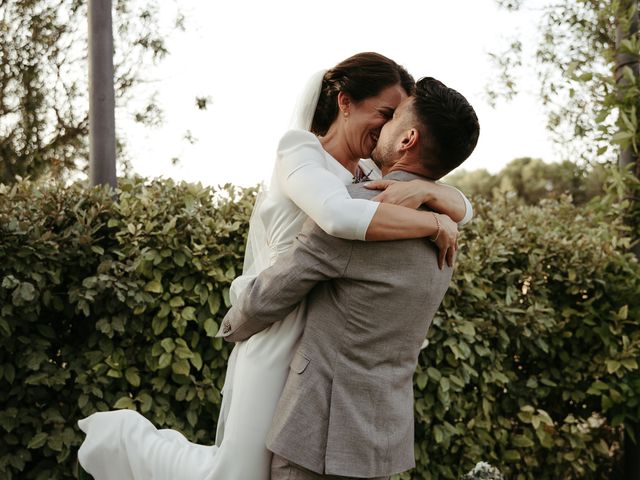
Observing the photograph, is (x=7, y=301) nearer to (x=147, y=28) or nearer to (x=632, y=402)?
(x=632, y=402)

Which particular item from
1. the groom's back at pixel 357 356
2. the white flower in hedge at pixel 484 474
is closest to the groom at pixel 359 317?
the groom's back at pixel 357 356

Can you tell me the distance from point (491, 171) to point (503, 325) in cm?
2795

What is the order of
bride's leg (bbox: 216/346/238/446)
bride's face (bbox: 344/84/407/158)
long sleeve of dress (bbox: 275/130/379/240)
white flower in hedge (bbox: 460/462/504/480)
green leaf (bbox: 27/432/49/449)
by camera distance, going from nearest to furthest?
long sleeve of dress (bbox: 275/130/379/240)
bride's face (bbox: 344/84/407/158)
bride's leg (bbox: 216/346/238/446)
green leaf (bbox: 27/432/49/449)
white flower in hedge (bbox: 460/462/504/480)

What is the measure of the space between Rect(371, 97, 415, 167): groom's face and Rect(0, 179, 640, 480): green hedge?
1.48 m

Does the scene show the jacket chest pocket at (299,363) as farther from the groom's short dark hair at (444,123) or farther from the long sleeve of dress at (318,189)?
the groom's short dark hair at (444,123)

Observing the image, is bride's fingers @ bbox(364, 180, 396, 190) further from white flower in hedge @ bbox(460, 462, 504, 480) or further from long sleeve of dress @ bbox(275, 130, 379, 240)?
white flower in hedge @ bbox(460, 462, 504, 480)

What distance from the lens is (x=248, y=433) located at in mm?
2146

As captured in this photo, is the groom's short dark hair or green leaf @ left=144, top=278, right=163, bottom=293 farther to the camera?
green leaf @ left=144, top=278, right=163, bottom=293

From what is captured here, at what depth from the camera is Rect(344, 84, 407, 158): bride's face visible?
7.61 feet

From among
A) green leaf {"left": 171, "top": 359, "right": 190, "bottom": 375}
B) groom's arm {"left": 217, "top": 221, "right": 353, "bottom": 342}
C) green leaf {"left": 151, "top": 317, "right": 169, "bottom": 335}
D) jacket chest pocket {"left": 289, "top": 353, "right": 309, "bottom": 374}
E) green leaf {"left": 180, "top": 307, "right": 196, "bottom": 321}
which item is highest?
groom's arm {"left": 217, "top": 221, "right": 353, "bottom": 342}

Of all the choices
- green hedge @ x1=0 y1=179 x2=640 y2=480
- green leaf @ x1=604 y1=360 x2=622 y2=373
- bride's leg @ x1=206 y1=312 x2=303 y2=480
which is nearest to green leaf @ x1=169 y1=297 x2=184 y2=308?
green hedge @ x1=0 y1=179 x2=640 y2=480

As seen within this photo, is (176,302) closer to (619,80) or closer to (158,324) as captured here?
(158,324)

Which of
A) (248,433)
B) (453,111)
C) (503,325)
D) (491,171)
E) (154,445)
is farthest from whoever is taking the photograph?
(491,171)

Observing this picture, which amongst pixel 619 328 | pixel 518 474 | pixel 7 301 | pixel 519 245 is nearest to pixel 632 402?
pixel 619 328
